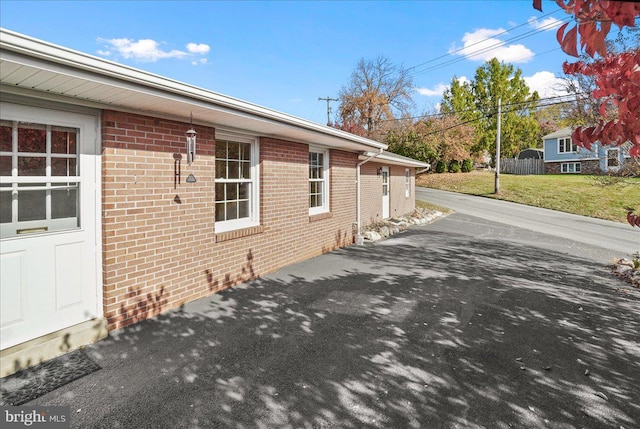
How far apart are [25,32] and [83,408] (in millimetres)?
3046

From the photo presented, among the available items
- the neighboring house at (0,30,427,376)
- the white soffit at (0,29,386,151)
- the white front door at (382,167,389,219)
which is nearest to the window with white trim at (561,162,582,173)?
the white front door at (382,167,389,219)

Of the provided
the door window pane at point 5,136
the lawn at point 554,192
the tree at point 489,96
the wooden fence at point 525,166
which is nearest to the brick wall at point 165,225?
the door window pane at point 5,136

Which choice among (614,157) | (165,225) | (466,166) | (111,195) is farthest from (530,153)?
(111,195)

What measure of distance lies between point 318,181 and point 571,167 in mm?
38181

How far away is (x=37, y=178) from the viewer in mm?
3564

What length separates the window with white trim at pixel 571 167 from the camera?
1378 inches

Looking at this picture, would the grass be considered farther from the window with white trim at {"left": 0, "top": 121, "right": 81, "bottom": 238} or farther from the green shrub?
the window with white trim at {"left": 0, "top": 121, "right": 81, "bottom": 238}

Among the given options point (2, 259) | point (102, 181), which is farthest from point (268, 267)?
point (2, 259)

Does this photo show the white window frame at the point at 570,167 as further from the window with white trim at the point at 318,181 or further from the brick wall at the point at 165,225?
the brick wall at the point at 165,225

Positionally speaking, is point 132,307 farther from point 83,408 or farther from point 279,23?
point 279,23

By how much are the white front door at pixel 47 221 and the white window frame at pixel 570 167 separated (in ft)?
141

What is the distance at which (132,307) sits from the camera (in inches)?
170

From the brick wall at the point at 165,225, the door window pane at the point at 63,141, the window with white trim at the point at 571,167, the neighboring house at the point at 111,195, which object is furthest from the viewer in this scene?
the window with white trim at the point at 571,167

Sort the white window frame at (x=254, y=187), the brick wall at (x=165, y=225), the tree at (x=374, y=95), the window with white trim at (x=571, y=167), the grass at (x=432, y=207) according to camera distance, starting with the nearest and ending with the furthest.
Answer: the brick wall at (x=165, y=225), the white window frame at (x=254, y=187), the grass at (x=432, y=207), the tree at (x=374, y=95), the window with white trim at (x=571, y=167)
